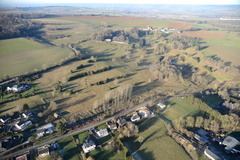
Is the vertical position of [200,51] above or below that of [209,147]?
above

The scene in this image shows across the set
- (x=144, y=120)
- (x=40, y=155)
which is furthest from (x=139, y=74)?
(x=40, y=155)

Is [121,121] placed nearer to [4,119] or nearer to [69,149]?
[69,149]

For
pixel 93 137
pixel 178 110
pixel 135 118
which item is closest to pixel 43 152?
pixel 93 137

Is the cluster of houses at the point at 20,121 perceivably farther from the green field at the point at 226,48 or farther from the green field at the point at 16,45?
the green field at the point at 226,48

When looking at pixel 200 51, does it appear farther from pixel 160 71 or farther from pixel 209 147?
pixel 209 147

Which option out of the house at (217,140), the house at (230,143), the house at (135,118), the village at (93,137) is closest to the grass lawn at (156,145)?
the house at (135,118)

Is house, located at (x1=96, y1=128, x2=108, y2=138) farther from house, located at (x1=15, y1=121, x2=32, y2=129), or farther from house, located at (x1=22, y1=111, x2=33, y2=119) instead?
house, located at (x1=22, y1=111, x2=33, y2=119)

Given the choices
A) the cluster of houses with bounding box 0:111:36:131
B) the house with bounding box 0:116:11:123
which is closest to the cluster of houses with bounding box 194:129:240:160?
the cluster of houses with bounding box 0:111:36:131
